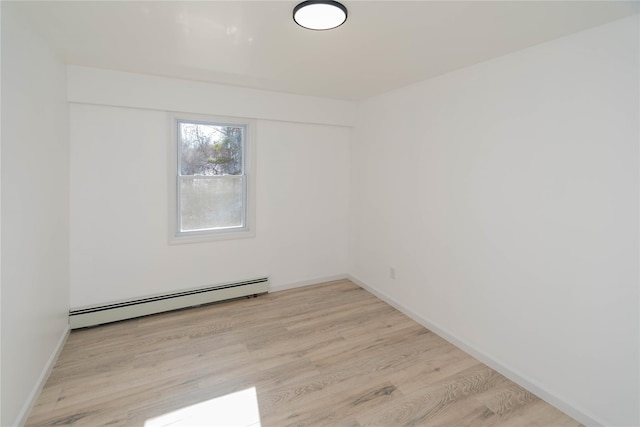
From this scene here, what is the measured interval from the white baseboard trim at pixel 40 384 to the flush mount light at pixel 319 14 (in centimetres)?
287

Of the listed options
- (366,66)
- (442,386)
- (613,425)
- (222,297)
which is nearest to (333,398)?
(442,386)

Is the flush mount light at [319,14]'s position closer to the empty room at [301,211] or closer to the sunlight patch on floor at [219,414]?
the empty room at [301,211]

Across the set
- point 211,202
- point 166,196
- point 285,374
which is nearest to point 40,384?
point 285,374

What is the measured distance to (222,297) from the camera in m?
3.65

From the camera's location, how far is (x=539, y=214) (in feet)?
7.25

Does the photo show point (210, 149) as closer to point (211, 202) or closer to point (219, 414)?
point (211, 202)

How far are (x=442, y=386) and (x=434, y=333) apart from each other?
80 cm

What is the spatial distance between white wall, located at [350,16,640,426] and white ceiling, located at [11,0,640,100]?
26 cm

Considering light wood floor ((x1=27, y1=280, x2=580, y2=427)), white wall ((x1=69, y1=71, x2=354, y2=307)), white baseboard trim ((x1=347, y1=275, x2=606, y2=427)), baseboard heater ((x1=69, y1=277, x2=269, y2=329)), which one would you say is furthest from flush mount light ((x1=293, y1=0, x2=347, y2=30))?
baseboard heater ((x1=69, y1=277, x2=269, y2=329))

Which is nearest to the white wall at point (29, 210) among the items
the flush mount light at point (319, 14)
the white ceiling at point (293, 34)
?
the white ceiling at point (293, 34)

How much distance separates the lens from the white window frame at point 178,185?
3344mm

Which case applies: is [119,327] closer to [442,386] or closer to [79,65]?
[79,65]

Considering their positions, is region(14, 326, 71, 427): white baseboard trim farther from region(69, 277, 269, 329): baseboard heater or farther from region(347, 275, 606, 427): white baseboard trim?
region(347, 275, 606, 427): white baseboard trim

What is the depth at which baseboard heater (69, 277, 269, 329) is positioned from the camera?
9.96 feet
